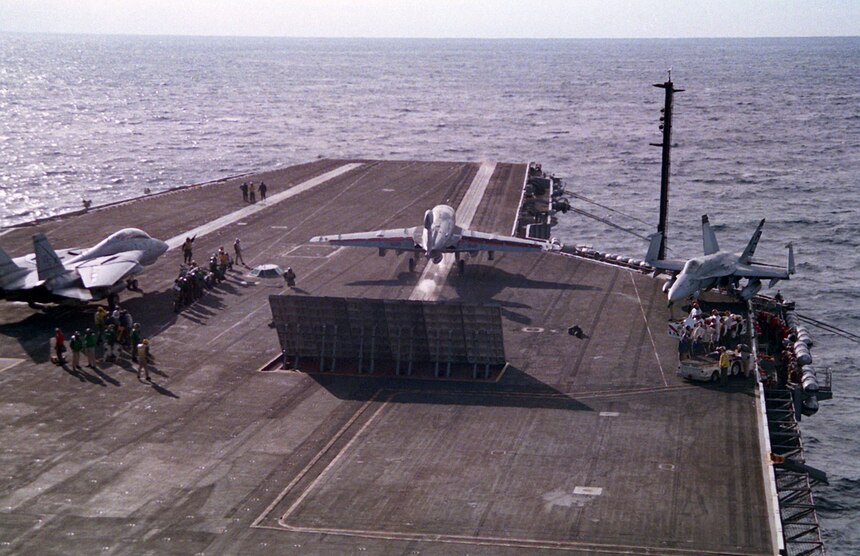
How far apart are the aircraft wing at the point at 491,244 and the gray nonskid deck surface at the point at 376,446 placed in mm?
3877

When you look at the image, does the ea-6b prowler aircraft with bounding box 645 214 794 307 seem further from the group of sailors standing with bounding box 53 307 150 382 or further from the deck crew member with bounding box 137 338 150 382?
the group of sailors standing with bounding box 53 307 150 382

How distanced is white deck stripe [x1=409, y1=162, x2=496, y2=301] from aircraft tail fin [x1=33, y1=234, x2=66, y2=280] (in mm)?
18072

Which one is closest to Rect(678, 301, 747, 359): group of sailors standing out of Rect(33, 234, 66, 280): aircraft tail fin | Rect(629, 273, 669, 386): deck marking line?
Rect(629, 273, 669, 386): deck marking line

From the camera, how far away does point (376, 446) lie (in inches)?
1388

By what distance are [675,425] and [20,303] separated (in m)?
35.1

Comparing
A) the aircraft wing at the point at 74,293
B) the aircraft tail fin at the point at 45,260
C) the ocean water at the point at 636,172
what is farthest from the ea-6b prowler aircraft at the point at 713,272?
the aircraft tail fin at the point at 45,260

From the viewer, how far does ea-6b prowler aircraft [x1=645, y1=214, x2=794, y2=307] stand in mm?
51594

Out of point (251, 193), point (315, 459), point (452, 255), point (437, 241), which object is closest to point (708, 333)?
point (437, 241)

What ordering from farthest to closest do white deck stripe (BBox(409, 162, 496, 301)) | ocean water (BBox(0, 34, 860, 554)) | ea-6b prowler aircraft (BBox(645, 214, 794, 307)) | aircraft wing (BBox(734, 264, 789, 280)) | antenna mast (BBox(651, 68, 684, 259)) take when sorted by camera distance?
ocean water (BBox(0, 34, 860, 554)) → antenna mast (BBox(651, 68, 684, 259)) → white deck stripe (BBox(409, 162, 496, 301)) → aircraft wing (BBox(734, 264, 789, 280)) → ea-6b prowler aircraft (BBox(645, 214, 794, 307))

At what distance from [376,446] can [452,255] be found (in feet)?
97.1

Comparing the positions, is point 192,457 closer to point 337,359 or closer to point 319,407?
point 319,407

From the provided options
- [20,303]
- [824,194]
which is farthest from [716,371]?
[824,194]

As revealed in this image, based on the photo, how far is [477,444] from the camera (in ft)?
116

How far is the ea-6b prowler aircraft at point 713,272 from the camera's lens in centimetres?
5159
